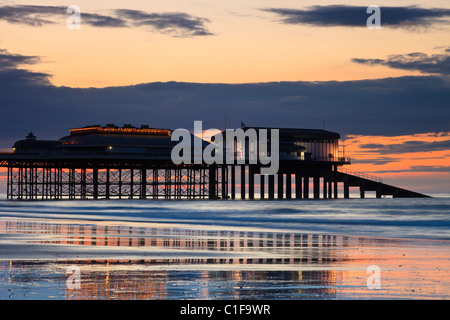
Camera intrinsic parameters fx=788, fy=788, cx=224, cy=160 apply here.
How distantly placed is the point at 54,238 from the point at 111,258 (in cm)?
986

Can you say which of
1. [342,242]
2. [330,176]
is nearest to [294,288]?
[342,242]

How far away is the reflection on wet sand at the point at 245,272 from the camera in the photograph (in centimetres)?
1504

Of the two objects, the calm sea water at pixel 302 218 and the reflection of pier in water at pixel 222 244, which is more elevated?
the reflection of pier in water at pixel 222 244

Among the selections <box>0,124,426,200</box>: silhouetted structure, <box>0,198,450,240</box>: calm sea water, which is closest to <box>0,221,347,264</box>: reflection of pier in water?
<box>0,198,450,240</box>: calm sea water

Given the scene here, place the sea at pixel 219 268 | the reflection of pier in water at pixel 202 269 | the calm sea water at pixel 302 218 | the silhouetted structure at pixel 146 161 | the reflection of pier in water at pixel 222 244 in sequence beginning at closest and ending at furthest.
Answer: the sea at pixel 219 268 → the reflection of pier in water at pixel 202 269 → the reflection of pier in water at pixel 222 244 → the calm sea water at pixel 302 218 → the silhouetted structure at pixel 146 161

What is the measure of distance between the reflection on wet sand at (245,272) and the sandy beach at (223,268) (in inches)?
0.8

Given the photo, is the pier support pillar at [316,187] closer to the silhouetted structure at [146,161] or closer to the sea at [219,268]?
the silhouetted structure at [146,161]

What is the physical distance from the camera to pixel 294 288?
51.6 feet

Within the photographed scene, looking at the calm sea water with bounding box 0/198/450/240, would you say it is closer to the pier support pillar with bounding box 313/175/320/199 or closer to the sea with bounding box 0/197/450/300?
the sea with bounding box 0/197/450/300

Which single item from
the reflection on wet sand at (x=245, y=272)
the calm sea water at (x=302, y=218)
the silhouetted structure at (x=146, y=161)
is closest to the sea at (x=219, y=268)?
the reflection on wet sand at (x=245, y=272)

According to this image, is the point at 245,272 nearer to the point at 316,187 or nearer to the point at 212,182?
the point at 212,182

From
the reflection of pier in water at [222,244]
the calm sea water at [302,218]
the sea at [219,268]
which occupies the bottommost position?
the calm sea water at [302,218]

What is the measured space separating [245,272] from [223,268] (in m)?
1.03

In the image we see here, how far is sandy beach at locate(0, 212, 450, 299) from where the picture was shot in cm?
1505
